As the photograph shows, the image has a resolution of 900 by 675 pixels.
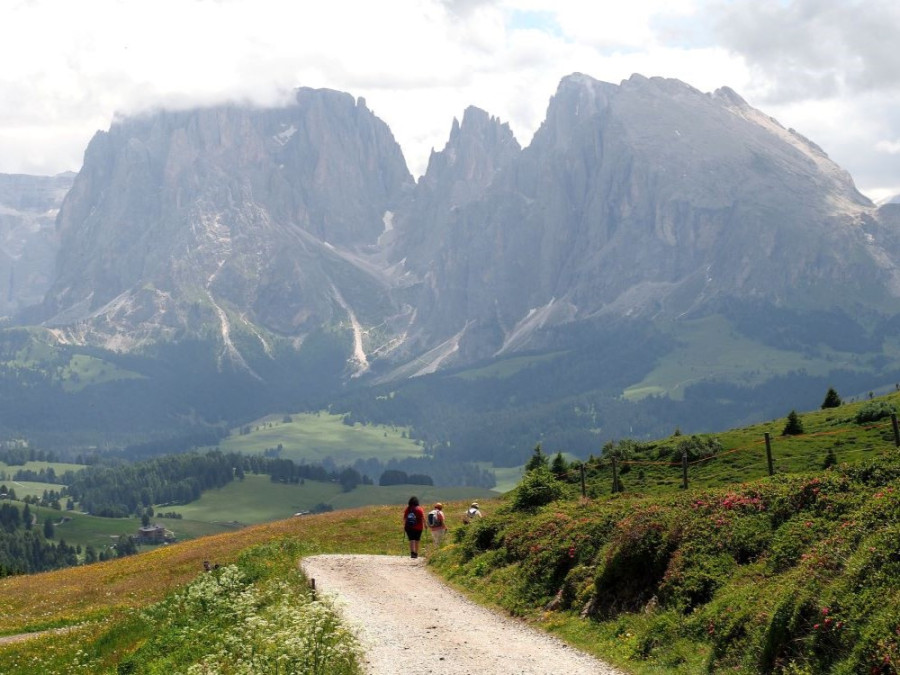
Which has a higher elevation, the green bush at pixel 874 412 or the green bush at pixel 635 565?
the green bush at pixel 874 412

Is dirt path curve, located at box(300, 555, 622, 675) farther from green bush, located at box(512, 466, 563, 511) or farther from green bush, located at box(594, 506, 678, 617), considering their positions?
green bush, located at box(512, 466, 563, 511)

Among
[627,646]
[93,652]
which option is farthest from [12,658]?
[627,646]

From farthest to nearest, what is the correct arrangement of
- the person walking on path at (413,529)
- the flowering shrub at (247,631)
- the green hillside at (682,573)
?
the person walking on path at (413,529) < the flowering shrub at (247,631) < the green hillside at (682,573)

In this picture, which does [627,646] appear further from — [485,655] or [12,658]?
[12,658]

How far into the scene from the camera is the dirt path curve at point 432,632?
28.0m

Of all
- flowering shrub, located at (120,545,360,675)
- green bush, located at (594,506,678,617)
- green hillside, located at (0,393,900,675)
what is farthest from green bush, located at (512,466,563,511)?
green bush, located at (594,506,678,617)

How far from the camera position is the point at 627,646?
93.6 ft

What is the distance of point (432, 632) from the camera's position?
33.1m

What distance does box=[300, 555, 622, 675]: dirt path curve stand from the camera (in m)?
28.0

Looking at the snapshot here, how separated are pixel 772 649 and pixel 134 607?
113ft

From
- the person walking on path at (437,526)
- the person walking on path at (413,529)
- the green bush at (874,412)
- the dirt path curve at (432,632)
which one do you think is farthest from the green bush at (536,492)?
the green bush at (874,412)

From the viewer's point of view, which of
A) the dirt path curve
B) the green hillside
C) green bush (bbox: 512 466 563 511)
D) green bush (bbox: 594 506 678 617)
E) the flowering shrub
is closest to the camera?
the green hillside

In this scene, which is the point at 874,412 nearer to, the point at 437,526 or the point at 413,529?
the point at 437,526

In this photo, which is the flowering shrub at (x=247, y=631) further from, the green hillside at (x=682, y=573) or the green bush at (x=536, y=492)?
the green bush at (x=536, y=492)
